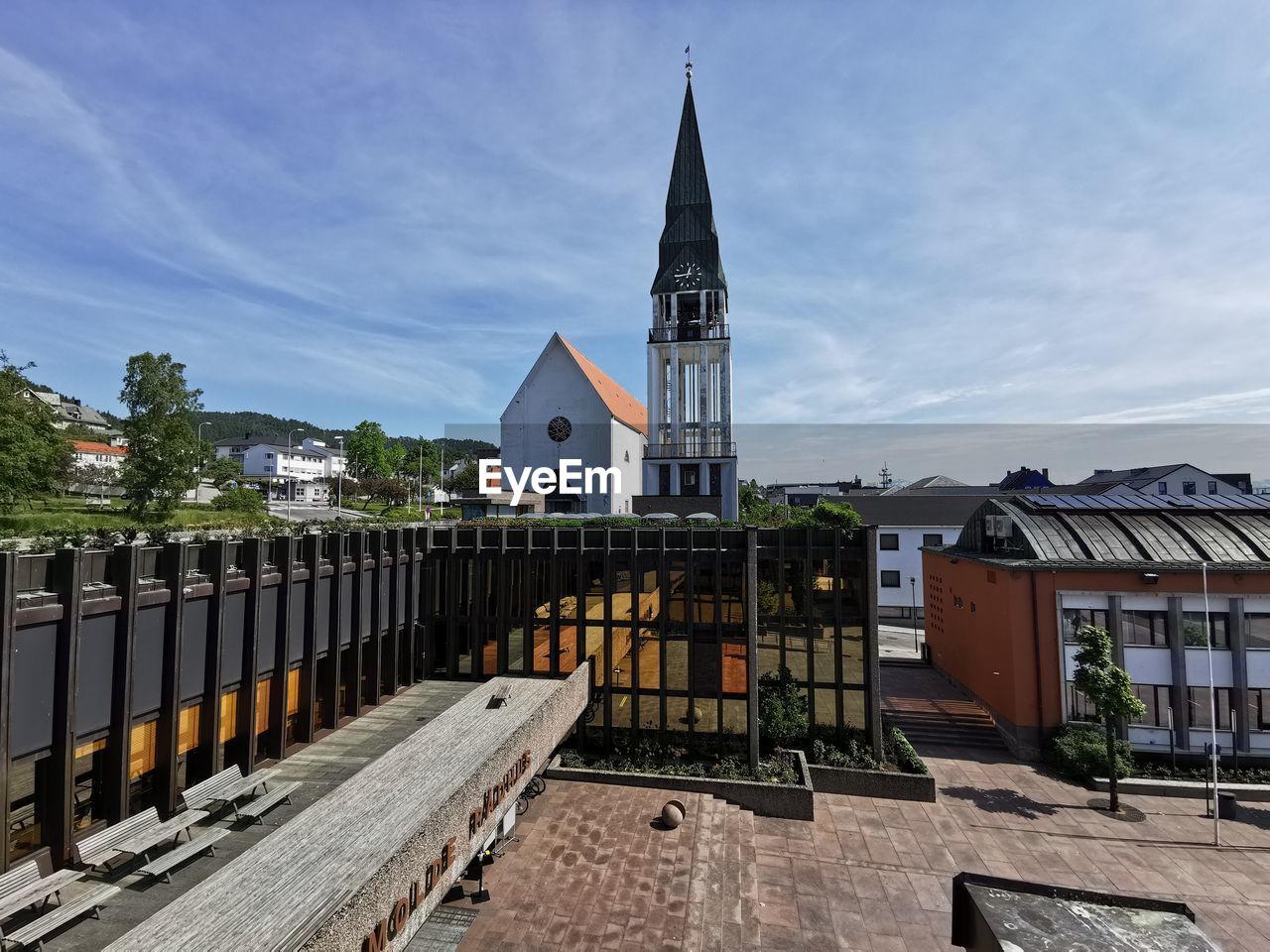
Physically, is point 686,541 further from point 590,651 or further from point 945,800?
point 945,800

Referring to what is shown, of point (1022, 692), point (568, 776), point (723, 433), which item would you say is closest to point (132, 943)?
point (568, 776)

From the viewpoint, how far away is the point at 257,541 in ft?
45.5

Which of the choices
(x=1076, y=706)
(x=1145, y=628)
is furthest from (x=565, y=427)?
(x=1145, y=628)

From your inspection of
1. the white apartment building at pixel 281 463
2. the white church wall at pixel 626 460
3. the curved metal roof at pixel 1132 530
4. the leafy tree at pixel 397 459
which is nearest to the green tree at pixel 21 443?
the white church wall at pixel 626 460

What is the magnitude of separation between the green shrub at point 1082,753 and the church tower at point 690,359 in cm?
2632

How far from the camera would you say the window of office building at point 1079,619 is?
2300 cm

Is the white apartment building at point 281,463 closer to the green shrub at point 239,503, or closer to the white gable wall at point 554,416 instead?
the green shrub at point 239,503

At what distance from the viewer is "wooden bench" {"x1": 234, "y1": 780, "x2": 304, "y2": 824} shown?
10992 millimetres

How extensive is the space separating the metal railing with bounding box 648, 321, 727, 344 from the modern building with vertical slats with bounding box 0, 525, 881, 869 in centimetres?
3067

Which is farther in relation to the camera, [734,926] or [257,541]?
[257,541]

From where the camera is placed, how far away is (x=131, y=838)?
984 centimetres

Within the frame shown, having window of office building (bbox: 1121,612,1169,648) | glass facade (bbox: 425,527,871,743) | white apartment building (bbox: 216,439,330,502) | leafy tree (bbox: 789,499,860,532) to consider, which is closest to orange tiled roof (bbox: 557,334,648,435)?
leafy tree (bbox: 789,499,860,532)

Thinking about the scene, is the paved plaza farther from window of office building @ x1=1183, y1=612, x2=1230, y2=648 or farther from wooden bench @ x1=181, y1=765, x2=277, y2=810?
window of office building @ x1=1183, y1=612, x2=1230, y2=648

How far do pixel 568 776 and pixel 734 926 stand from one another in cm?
833
